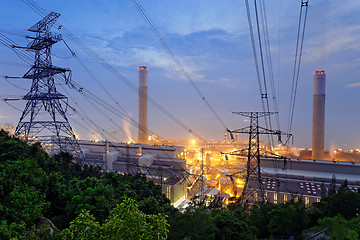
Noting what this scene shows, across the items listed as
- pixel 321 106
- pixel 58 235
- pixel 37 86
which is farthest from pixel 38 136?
pixel 321 106

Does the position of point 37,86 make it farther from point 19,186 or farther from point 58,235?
point 58,235

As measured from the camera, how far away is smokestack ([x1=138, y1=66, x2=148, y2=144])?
124 feet

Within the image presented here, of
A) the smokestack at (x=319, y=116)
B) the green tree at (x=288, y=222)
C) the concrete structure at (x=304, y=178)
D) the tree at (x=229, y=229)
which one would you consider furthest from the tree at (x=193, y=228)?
the smokestack at (x=319, y=116)

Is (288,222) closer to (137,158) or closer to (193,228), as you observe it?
(193,228)

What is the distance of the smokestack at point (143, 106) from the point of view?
1485 inches

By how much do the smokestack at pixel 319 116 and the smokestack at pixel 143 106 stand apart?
29558 millimetres

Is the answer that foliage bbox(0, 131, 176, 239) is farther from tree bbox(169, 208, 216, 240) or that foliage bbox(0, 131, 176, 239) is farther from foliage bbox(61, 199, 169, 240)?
tree bbox(169, 208, 216, 240)

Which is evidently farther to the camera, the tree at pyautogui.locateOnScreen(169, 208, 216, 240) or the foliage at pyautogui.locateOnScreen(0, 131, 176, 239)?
the tree at pyautogui.locateOnScreen(169, 208, 216, 240)

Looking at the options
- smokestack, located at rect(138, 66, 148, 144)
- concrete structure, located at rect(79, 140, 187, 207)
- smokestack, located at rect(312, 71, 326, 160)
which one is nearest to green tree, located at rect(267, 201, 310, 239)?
concrete structure, located at rect(79, 140, 187, 207)

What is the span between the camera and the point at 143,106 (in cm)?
3819

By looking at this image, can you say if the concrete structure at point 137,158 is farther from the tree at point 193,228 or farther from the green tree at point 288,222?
the tree at point 193,228

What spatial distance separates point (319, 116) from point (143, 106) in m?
30.8

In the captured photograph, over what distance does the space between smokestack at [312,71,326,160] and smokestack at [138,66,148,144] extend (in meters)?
29.6

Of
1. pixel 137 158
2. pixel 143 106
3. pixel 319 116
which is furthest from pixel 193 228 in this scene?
pixel 319 116
